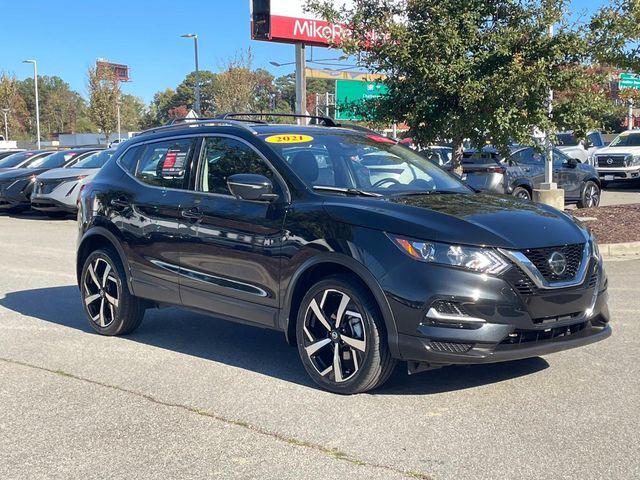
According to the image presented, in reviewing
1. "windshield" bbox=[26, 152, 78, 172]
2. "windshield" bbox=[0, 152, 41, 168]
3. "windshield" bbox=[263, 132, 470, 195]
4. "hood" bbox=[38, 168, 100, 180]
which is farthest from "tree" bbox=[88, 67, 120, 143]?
"windshield" bbox=[263, 132, 470, 195]

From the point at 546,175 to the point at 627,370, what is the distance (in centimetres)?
1057

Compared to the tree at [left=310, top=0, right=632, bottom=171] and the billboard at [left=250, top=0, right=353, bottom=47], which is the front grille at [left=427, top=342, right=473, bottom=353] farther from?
the billboard at [left=250, top=0, right=353, bottom=47]

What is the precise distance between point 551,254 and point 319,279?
1.48 m

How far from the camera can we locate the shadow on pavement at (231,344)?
5.29 metres

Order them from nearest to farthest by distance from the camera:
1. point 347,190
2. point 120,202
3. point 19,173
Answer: point 347,190
point 120,202
point 19,173

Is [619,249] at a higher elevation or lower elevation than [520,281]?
lower

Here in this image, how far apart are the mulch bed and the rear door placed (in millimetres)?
7228

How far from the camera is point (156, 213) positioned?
6.26m

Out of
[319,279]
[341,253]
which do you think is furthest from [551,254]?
[319,279]

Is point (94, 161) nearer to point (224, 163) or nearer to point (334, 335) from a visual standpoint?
point (224, 163)

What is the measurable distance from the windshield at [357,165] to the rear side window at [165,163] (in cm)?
93

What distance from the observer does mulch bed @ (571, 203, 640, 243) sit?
37.8 feet

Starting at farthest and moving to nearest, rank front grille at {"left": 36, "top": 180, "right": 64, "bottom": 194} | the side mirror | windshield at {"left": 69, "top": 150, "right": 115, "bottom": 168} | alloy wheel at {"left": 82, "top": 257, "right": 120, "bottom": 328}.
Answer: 1. windshield at {"left": 69, "top": 150, "right": 115, "bottom": 168}
2. front grille at {"left": 36, "top": 180, "right": 64, "bottom": 194}
3. alloy wheel at {"left": 82, "top": 257, "right": 120, "bottom": 328}
4. the side mirror

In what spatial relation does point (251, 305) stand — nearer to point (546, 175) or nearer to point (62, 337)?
point (62, 337)
